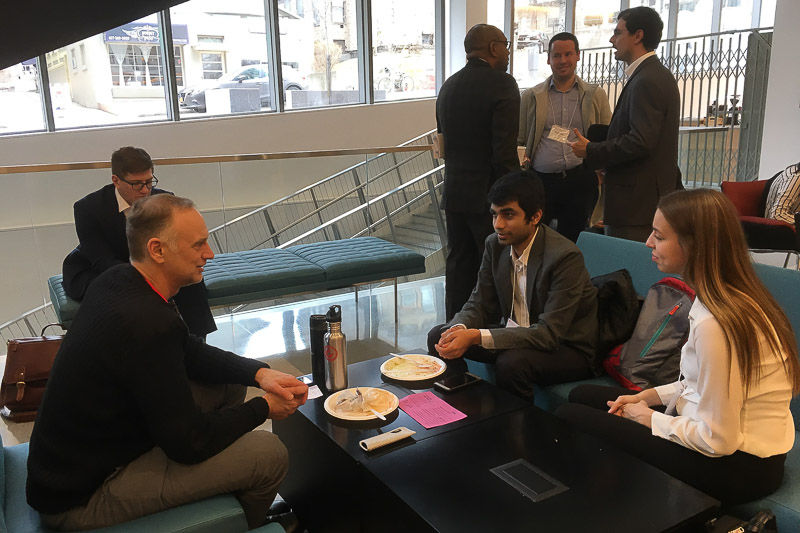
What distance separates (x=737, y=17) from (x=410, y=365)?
37.0 ft

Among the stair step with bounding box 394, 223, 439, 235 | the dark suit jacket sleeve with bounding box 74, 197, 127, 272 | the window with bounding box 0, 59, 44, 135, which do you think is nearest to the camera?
the dark suit jacket sleeve with bounding box 74, 197, 127, 272

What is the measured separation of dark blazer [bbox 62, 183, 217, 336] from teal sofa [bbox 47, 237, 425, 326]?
0.79 feet

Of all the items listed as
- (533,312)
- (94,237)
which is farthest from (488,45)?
(94,237)

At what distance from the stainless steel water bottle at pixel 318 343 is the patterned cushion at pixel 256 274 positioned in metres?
1.50

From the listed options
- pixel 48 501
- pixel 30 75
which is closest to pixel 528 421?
pixel 48 501

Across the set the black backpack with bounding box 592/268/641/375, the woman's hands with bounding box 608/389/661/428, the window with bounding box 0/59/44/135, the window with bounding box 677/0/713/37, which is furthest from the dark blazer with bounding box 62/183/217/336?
the window with bounding box 677/0/713/37

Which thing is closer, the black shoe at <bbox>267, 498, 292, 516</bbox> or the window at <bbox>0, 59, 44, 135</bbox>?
the black shoe at <bbox>267, 498, 292, 516</bbox>

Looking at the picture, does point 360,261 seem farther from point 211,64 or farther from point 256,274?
point 211,64

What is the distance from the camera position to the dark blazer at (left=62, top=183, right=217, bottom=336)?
10.6 feet

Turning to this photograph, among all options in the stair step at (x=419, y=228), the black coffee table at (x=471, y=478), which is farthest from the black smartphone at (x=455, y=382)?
the stair step at (x=419, y=228)

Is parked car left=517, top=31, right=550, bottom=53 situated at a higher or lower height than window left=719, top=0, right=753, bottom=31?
lower

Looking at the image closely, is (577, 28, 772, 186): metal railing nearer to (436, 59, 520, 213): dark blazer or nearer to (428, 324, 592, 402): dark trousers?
(436, 59, 520, 213): dark blazer

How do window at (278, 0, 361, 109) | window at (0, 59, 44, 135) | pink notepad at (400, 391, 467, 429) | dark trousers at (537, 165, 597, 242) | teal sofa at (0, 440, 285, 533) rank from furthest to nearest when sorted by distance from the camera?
window at (278, 0, 361, 109) → window at (0, 59, 44, 135) → dark trousers at (537, 165, 597, 242) → pink notepad at (400, 391, 467, 429) → teal sofa at (0, 440, 285, 533)

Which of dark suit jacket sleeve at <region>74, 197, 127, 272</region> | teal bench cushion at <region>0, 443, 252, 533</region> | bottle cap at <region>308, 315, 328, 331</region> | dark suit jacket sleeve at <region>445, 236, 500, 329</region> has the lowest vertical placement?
teal bench cushion at <region>0, 443, 252, 533</region>
